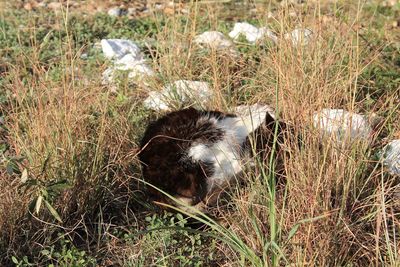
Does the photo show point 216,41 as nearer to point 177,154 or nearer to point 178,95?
point 178,95

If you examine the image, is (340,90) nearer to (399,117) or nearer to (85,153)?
(399,117)

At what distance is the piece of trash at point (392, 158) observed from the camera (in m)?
3.56

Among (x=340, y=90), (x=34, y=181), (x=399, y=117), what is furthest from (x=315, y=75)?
(x=34, y=181)

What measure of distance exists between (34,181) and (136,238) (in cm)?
65

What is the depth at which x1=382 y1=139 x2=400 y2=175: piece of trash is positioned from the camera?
3.56 metres

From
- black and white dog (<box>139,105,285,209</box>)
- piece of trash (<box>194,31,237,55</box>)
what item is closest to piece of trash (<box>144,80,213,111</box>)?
piece of trash (<box>194,31,237,55</box>)

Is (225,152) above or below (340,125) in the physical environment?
below

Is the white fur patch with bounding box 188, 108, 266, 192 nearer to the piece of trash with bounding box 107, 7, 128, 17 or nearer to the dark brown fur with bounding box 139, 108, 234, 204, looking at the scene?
the dark brown fur with bounding box 139, 108, 234, 204

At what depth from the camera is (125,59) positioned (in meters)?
5.50

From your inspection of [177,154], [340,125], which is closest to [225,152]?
[177,154]

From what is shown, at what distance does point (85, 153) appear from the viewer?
12.1 ft

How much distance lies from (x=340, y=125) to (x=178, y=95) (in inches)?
61.3

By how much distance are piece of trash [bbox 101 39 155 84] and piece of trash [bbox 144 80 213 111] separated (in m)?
0.24

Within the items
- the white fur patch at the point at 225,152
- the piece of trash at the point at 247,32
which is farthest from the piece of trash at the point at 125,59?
the white fur patch at the point at 225,152
